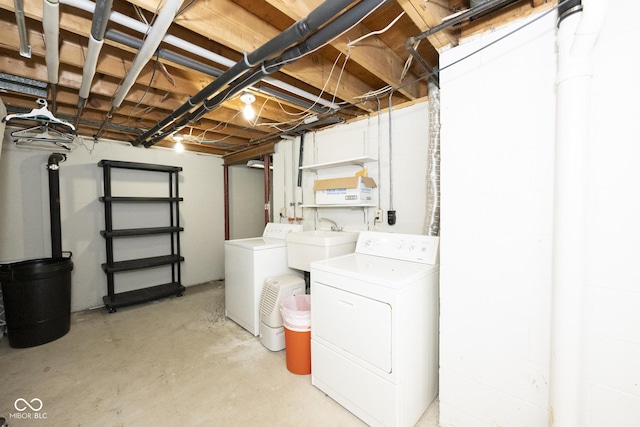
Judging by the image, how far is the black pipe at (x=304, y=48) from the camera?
1.17 metres

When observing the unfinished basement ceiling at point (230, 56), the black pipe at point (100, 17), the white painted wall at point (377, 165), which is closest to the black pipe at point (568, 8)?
the unfinished basement ceiling at point (230, 56)

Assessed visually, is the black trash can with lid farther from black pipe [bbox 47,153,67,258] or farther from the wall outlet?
the wall outlet

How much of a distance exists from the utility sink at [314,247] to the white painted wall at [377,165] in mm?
426

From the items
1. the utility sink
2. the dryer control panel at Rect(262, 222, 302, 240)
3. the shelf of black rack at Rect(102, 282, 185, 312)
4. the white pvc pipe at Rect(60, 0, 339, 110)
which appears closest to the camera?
the white pvc pipe at Rect(60, 0, 339, 110)

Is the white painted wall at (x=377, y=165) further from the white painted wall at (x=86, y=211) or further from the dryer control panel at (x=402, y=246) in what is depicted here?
the white painted wall at (x=86, y=211)

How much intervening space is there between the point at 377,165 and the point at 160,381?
2546 mm

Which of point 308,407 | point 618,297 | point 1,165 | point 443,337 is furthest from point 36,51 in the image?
point 618,297

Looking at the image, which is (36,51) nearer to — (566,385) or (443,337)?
(443,337)

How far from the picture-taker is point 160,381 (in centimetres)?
201

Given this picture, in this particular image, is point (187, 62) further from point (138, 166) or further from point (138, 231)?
point (138, 231)

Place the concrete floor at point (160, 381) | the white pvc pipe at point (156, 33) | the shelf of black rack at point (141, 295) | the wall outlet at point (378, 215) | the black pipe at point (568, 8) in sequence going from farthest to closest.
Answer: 1. the shelf of black rack at point (141, 295)
2. the wall outlet at point (378, 215)
3. the concrete floor at point (160, 381)
4. the white pvc pipe at point (156, 33)
5. the black pipe at point (568, 8)

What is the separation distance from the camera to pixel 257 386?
1939mm

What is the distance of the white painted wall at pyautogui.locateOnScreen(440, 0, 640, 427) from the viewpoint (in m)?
1.07

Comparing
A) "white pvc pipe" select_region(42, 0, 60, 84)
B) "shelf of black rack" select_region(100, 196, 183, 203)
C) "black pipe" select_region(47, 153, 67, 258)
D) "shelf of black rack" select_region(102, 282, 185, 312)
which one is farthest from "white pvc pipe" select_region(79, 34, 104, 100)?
"shelf of black rack" select_region(102, 282, 185, 312)
